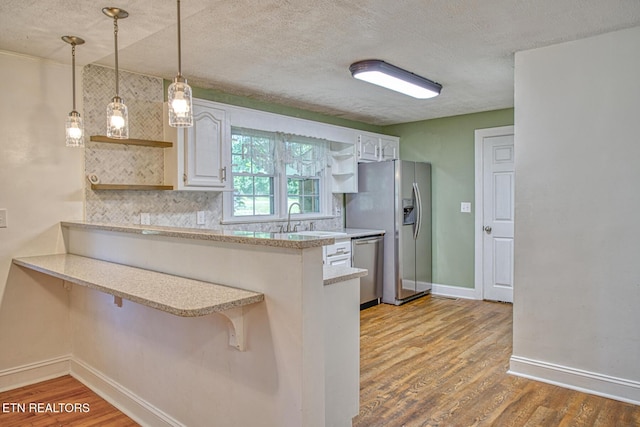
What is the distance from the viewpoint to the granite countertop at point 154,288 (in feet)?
5.34

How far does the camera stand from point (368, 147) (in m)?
5.33

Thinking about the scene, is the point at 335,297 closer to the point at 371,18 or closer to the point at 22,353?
the point at 371,18

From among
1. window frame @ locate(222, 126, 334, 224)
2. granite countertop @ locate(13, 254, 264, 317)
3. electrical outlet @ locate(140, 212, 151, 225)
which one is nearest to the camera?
granite countertop @ locate(13, 254, 264, 317)

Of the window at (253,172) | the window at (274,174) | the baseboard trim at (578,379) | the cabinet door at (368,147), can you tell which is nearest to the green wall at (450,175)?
the cabinet door at (368,147)

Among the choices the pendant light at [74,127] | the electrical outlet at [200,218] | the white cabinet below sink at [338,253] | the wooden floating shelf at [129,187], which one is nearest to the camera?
the pendant light at [74,127]

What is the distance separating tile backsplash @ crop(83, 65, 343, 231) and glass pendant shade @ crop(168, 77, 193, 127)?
145 centimetres

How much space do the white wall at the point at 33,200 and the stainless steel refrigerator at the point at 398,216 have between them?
313cm

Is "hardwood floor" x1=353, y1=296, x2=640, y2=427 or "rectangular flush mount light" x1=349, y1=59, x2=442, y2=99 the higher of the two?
"rectangular flush mount light" x1=349, y1=59, x2=442, y2=99

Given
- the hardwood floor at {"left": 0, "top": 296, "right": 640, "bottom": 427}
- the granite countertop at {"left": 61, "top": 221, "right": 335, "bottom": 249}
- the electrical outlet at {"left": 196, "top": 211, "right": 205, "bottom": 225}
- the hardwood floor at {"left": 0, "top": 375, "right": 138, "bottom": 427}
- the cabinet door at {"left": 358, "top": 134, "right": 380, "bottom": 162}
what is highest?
the cabinet door at {"left": 358, "top": 134, "right": 380, "bottom": 162}

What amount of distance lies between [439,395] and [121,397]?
1.94m

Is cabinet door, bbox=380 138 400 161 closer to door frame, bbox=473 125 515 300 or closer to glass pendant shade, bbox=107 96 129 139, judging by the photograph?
door frame, bbox=473 125 515 300

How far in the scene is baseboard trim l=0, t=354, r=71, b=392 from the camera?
2898mm

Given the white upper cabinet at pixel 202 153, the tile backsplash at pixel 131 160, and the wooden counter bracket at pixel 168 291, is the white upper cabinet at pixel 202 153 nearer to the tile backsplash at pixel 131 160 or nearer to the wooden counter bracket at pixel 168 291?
the tile backsplash at pixel 131 160

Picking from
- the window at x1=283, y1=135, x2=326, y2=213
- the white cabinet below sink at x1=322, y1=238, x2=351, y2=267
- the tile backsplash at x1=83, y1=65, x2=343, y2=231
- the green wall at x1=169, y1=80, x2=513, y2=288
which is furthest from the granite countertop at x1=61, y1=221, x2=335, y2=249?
the green wall at x1=169, y1=80, x2=513, y2=288
